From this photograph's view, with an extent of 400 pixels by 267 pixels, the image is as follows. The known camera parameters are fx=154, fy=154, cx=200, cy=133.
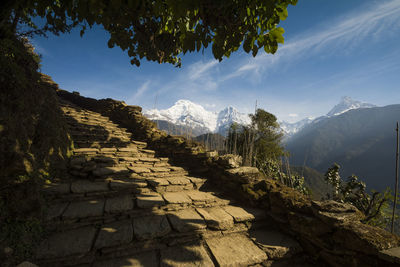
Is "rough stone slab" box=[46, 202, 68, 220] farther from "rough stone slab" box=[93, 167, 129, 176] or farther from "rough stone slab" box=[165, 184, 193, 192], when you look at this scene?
"rough stone slab" box=[165, 184, 193, 192]

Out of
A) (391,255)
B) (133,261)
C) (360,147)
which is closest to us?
(391,255)

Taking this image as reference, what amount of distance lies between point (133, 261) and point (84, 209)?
47.2 inches

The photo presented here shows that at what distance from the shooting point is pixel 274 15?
1749mm

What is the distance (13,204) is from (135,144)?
13.9 feet

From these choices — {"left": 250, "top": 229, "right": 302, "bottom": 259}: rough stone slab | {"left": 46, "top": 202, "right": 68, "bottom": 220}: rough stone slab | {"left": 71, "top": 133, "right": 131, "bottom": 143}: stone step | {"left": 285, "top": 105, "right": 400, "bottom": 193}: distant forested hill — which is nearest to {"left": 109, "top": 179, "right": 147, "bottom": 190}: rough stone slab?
{"left": 46, "top": 202, "right": 68, "bottom": 220}: rough stone slab

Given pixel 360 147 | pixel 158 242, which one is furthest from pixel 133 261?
pixel 360 147

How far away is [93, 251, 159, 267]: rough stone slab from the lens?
1842mm

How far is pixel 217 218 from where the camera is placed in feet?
8.60

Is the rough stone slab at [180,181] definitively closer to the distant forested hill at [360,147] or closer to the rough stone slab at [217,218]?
the rough stone slab at [217,218]

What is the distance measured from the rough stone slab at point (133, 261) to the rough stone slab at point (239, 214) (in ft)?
4.67

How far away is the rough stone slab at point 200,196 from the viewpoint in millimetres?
3153

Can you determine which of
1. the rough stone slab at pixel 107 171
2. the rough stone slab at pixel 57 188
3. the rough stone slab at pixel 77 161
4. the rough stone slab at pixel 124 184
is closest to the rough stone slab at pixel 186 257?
the rough stone slab at pixel 124 184

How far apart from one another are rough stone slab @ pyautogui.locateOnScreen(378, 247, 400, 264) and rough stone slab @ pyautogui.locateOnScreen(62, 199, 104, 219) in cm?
362

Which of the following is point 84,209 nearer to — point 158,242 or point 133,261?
point 133,261
